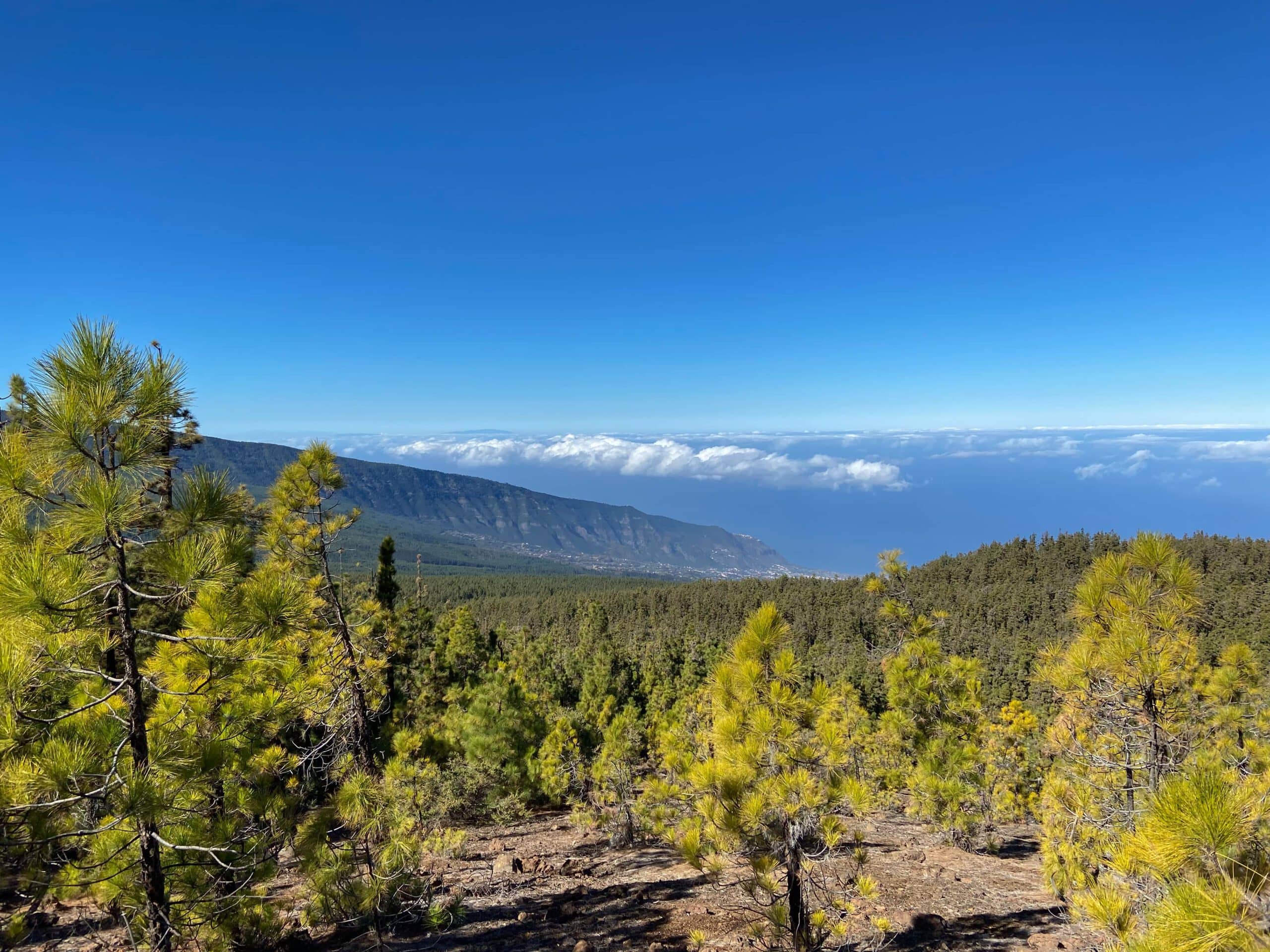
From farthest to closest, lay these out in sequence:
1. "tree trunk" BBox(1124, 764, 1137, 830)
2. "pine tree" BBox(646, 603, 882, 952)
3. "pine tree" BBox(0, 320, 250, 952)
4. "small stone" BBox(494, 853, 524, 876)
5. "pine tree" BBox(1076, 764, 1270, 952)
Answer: "small stone" BBox(494, 853, 524, 876), "tree trunk" BBox(1124, 764, 1137, 830), "pine tree" BBox(646, 603, 882, 952), "pine tree" BBox(0, 320, 250, 952), "pine tree" BBox(1076, 764, 1270, 952)

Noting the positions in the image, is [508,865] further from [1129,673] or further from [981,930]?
[1129,673]

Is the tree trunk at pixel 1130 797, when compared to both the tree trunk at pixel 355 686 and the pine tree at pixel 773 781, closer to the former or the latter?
the pine tree at pixel 773 781

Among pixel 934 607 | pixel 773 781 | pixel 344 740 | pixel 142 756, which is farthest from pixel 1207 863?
pixel 934 607

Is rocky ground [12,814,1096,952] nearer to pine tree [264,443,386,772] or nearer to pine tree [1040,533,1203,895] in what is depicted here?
pine tree [1040,533,1203,895]

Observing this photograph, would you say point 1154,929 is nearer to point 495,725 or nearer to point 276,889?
point 276,889

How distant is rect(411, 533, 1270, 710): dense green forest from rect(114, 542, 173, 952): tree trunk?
40.7 meters

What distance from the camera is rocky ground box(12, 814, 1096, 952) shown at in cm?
862

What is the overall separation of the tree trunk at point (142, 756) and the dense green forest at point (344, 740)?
0.07 feet

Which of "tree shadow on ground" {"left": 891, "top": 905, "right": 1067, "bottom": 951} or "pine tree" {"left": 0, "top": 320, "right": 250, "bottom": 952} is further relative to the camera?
"tree shadow on ground" {"left": 891, "top": 905, "right": 1067, "bottom": 951}

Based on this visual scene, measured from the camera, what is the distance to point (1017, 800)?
657 inches

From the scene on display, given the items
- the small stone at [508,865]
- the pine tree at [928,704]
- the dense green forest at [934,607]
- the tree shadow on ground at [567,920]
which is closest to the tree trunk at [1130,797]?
the pine tree at [928,704]

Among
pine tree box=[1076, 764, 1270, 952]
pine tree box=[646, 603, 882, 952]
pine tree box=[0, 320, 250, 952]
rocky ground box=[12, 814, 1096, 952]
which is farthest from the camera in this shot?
rocky ground box=[12, 814, 1096, 952]

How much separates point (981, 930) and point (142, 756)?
11998 mm

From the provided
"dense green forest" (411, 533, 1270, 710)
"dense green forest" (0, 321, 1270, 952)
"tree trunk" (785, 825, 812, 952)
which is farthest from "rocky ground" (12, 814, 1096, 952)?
"dense green forest" (411, 533, 1270, 710)
